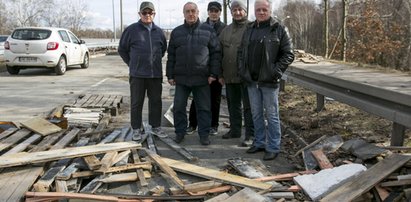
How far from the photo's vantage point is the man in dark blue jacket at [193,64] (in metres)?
5.84

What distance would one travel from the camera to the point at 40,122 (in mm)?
6258

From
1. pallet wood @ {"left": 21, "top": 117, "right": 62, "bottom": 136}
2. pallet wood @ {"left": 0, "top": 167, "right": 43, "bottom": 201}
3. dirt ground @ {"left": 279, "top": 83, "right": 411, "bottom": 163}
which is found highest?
pallet wood @ {"left": 21, "top": 117, "right": 62, "bottom": 136}

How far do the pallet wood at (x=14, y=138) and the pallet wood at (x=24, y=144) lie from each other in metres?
0.11

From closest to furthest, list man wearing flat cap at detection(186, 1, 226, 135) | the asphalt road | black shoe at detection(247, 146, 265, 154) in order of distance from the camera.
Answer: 1. black shoe at detection(247, 146, 265, 154)
2. man wearing flat cap at detection(186, 1, 226, 135)
3. the asphalt road

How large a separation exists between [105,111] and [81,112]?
0.51 m

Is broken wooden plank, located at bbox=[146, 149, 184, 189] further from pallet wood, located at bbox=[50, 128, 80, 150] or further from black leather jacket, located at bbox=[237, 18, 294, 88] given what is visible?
black leather jacket, located at bbox=[237, 18, 294, 88]

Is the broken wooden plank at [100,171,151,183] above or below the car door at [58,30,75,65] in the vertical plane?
below

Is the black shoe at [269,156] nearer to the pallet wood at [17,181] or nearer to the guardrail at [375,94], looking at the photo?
the guardrail at [375,94]

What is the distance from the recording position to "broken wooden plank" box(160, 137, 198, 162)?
5146 mm

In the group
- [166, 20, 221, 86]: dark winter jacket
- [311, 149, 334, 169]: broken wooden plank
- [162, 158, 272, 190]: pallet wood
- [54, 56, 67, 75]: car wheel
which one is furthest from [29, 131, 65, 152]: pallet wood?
[54, 56, 67, 75]: car wheel

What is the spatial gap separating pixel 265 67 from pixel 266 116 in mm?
650

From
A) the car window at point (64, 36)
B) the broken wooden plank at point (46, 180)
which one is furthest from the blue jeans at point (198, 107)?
the car window at point (64, 36)

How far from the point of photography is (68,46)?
53.2 ft

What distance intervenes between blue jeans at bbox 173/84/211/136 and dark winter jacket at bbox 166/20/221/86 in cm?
15
